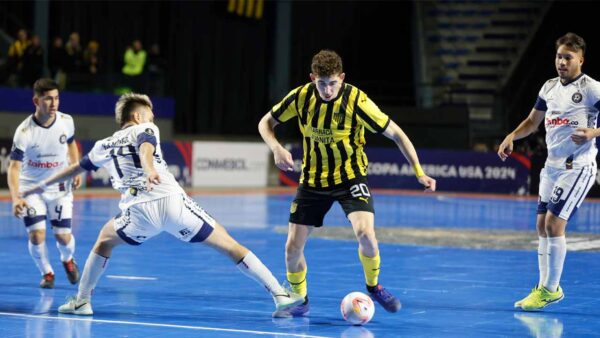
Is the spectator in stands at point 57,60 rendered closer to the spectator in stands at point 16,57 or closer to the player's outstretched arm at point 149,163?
the spectator in stands at point 16,57

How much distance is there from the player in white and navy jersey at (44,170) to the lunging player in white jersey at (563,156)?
4.66m

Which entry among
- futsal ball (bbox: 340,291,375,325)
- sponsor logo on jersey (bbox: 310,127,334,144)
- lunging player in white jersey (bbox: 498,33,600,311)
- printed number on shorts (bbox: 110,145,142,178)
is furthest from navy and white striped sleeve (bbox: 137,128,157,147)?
lunging player in white jersey (bbox: 498,33,600,311)

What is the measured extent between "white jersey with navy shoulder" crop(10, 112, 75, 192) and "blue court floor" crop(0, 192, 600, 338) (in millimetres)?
1101

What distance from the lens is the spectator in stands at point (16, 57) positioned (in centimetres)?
2764

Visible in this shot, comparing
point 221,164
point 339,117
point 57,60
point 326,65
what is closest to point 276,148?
A: point 339,117

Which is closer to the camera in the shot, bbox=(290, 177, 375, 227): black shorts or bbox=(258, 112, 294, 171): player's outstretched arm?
bbox=(258, 112, 294, 171): player's outstretched arm

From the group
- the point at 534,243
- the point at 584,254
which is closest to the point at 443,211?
the point at 534,243

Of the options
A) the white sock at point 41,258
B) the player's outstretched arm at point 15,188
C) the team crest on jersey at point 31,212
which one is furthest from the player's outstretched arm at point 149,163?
the team crest on jersey at point 31,212

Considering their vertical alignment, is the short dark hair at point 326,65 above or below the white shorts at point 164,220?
above

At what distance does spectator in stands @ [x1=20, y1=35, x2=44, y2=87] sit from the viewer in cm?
2744

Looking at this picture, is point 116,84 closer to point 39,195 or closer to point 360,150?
point 39,195

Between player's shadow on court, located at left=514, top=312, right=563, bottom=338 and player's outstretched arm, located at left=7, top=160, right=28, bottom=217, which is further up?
player's outstretched arm, located at left=7, top=160, right=28, bottom=217

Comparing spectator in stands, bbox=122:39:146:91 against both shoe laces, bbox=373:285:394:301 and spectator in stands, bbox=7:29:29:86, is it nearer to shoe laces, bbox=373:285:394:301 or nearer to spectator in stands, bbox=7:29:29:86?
spectator in stands, bbox=7:29:29:86

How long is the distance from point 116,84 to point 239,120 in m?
7.38
